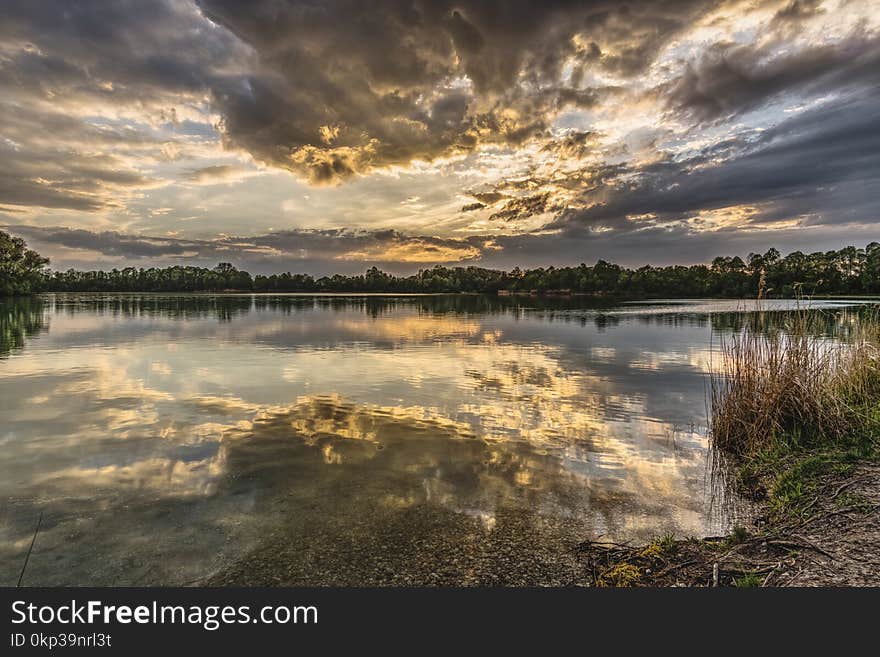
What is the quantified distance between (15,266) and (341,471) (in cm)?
12175

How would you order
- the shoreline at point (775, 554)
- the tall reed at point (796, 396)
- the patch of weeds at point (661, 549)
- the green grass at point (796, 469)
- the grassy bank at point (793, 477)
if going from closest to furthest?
the shoreline at point (775, 554) < the grassy bank at point (793, 477) < the patch of weeds at point (661, 549) < the green grass at point (796, 469) < the tall reed at point (796, 396)

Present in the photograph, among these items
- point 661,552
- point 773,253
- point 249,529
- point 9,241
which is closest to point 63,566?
point 249,529

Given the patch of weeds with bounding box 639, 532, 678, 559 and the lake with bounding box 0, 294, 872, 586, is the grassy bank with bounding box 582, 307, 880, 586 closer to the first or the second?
the patch of weeds with bounding box 639, 532, 678, 559

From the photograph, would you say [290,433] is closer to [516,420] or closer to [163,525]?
[163,525]

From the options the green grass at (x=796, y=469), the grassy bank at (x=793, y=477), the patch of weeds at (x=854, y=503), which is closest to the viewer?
the grassy bank at (x=793, y=477)

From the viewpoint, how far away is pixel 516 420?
45.9 feet

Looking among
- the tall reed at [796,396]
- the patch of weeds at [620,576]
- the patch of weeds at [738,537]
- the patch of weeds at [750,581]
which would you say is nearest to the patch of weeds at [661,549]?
the patch of weeds at [620,576]

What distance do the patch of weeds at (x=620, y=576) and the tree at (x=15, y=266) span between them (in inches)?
4976

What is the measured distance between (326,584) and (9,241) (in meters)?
129

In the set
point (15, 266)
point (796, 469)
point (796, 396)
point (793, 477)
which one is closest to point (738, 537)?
point (793, 477)

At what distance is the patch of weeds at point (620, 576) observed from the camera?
5.69m

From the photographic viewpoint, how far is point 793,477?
858cm

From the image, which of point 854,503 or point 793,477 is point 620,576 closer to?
point 854,503

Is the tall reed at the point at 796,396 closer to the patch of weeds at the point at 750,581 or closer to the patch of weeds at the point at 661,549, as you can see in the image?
the patch of weeds at the point at 661,549
